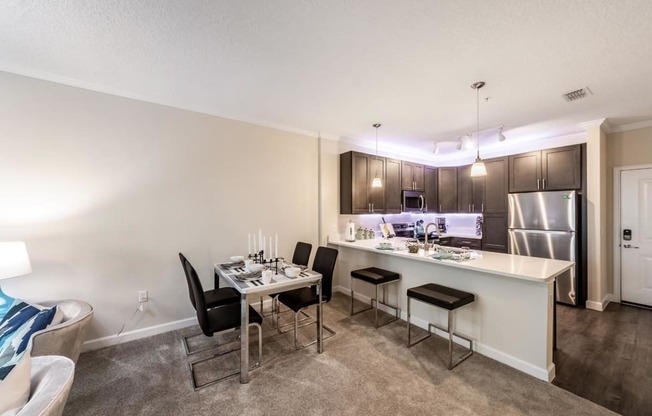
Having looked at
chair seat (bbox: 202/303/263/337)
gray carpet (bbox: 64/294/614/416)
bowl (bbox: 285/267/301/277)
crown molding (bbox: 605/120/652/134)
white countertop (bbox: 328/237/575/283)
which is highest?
crown molding (bbox: 605/120/652/134)

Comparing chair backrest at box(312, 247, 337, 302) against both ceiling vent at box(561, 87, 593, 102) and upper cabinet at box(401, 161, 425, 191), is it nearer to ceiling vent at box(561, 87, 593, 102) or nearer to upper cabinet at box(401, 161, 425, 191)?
upper cabinet at box(401, 161, 425, 191)

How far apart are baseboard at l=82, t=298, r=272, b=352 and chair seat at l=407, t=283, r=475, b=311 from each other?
8.84ft

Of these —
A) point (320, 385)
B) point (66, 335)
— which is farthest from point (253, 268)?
point (66, 335)

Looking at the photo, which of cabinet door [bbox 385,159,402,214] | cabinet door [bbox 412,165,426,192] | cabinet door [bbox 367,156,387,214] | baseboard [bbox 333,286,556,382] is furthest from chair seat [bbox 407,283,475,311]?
cabinet door [bbox 412,165,426,192]

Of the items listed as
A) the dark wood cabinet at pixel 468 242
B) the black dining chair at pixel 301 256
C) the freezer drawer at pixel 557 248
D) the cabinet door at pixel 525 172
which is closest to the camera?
the black dining chair at pixel 301 256

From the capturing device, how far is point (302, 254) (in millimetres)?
3545

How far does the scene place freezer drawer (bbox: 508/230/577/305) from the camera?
3756 mm

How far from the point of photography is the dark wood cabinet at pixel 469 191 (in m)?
5.04

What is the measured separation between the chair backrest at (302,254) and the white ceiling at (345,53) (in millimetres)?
1800

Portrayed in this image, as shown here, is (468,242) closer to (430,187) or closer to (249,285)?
(430,187)

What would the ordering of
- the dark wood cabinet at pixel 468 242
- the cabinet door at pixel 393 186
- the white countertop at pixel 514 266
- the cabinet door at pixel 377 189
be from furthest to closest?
the dark wood cabinet at pixel 468 242 < the cabinet door at pixel 393 186 < the cabinet door at pixel 377 189 < the white countertop at pixel 514 266

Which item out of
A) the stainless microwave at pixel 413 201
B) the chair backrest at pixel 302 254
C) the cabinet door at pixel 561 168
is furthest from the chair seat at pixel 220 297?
the cabinet door at pixel 561 168

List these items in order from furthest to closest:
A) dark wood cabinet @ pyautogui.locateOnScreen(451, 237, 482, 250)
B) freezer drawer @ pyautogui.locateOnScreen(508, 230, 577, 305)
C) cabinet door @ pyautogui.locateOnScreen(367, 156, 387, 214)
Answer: dark wood cabinet @ pyautogui.locateOnScreen(451, 237, 482, 250) → cabinet door @ pyautogui.locateOnScreen(367, 156, 387, 214) → freezer drawer @ pyautogui.locateOnScreen(508, 230, 577, 305)

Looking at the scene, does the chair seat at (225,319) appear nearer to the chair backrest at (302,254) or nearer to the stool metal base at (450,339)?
the chair backrest at (302,254)
